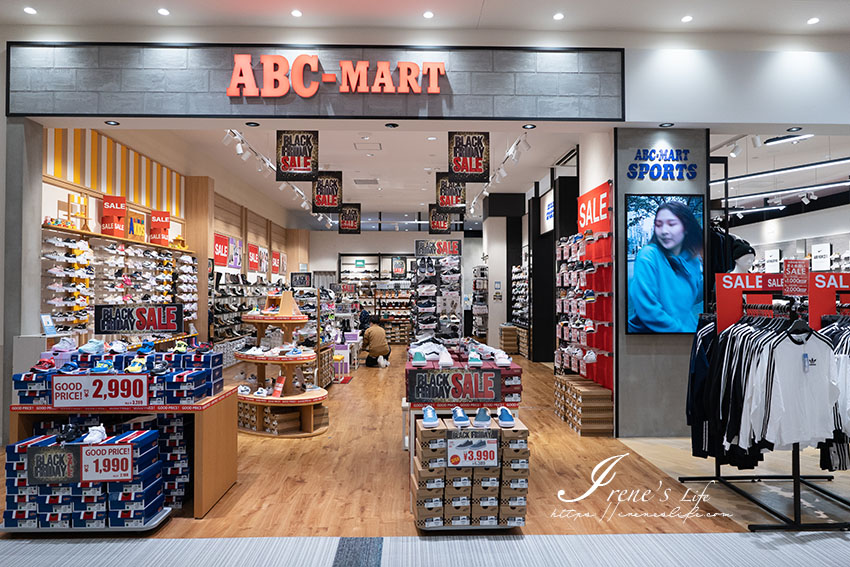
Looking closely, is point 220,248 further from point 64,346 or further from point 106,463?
point 106,463

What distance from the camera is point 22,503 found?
3365 millimetres

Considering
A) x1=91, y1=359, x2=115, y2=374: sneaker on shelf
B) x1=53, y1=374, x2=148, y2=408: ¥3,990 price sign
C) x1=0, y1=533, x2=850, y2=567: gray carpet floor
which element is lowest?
x1=0, y1=533, x2=850, y2=567: gray carpet floor

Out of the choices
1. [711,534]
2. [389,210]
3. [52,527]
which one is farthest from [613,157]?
[389,210]

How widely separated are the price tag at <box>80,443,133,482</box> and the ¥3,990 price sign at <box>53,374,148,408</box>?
1.18 ft

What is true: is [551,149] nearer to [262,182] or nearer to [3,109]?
[262,182]

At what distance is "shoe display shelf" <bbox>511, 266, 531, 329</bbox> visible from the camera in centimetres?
1337

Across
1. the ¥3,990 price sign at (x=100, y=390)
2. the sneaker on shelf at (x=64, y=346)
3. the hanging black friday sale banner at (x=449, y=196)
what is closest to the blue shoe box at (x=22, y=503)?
the ¥3,990 price sign at (x=100, y=390)

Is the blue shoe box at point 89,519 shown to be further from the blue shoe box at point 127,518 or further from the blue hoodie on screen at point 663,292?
the blue hoodie on screen at point 663,292

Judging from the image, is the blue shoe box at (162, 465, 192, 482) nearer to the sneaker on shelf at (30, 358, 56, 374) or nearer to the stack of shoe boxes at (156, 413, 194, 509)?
the stack of shoe boxes at (156, 413, 194, 509)

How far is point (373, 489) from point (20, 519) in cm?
228

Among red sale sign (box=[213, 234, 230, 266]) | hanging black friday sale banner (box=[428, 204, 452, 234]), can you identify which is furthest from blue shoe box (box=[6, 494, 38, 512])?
hanging black friday sale banner (box=[428, 204, 452, 234])

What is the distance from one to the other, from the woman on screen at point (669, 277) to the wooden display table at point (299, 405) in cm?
353

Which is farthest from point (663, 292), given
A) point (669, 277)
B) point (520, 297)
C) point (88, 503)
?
point (520, 297)

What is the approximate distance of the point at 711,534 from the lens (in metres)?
3.45
